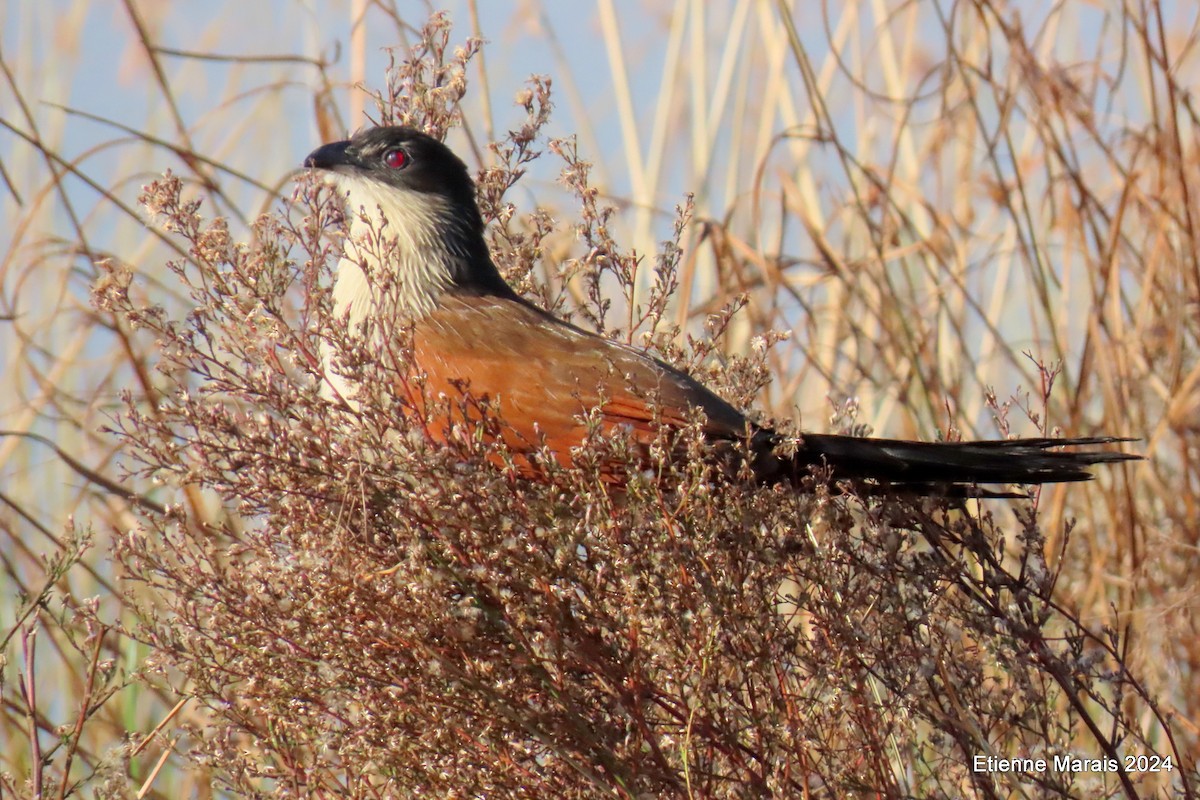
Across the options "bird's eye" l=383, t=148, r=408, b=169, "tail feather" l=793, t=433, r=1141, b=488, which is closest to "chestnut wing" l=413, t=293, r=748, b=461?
"tail feather" l=793, t=433, r=1141, b=488

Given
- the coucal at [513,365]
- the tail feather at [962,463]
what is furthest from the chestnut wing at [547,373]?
the tail feather at [962,463]

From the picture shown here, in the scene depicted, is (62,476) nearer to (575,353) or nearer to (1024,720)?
(575,353)

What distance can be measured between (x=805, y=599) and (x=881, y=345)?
1917 mm

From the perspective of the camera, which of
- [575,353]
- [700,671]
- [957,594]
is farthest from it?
[575,353]

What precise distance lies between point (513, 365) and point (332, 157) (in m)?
0.63

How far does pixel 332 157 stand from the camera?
7.42ft

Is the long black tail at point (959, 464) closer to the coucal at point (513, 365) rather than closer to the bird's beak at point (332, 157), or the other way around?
the coucal at point (513, 365)

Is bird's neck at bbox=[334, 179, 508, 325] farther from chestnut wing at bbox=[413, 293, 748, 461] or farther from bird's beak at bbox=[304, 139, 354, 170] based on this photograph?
chestnut wing at bbox=[413, 293, 748, 461]

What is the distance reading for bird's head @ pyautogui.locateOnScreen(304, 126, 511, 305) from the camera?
89.0 inches

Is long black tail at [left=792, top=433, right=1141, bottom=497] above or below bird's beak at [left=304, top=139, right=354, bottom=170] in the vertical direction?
below

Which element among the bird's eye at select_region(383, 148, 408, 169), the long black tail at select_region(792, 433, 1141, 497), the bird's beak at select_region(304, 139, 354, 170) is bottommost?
the long black tail at select_region(792, 433, 1141, 497)

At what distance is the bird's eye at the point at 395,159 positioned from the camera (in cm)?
224

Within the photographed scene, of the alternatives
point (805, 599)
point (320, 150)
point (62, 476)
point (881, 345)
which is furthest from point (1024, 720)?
point (62, 476)

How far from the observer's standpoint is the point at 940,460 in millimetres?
1533
